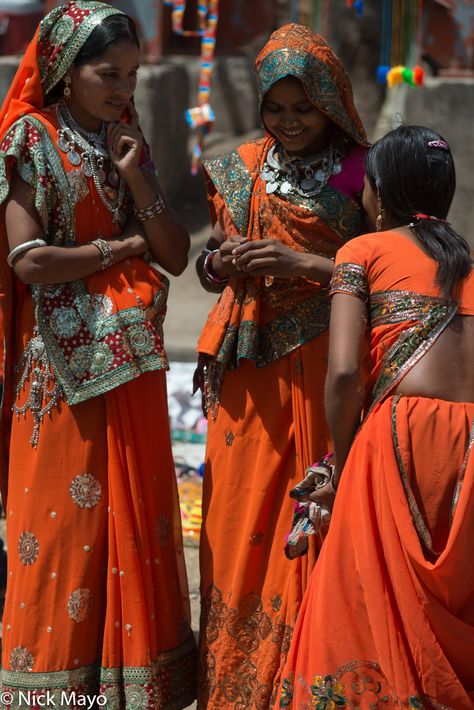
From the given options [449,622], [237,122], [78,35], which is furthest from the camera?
[237,122]

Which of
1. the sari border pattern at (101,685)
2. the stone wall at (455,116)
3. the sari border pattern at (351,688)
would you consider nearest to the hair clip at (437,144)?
the sari border pattern at (351,688)

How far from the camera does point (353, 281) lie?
9.36 feet

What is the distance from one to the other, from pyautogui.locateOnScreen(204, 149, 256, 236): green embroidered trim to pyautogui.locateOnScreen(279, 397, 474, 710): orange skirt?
103 cm

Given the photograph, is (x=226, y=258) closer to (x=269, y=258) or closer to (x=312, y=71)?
(x=269, y=258)

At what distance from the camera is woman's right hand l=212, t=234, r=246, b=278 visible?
347cm

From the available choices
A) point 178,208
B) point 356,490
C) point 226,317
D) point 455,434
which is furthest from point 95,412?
point 178,208

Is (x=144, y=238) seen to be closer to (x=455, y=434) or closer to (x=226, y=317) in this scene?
(x=226, y=317)

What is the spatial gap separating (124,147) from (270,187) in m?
0.49

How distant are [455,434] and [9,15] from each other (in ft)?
31.7

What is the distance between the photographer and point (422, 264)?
2834 mm

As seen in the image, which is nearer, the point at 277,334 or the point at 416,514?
the point at 416,514

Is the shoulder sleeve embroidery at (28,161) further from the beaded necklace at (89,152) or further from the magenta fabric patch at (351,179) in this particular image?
the magenta fabric patch at (351,179)

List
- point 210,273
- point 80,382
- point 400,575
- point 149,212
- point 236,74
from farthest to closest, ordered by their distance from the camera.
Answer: point 236,74 < point 210,273 < point 149,212 < point 80,382 < point 400,575

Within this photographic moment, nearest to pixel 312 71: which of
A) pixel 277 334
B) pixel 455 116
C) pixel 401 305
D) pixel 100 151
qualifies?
pixel 100 151
